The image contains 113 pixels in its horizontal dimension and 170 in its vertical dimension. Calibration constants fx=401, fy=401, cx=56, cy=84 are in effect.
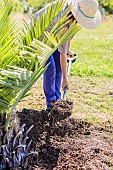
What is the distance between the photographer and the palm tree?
119 inches

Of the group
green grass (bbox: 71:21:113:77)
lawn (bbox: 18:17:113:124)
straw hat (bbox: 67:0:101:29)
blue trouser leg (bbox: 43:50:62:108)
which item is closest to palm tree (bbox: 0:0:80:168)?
straw hat (bbox: 67:0:101:29)

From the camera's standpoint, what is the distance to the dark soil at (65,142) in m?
3.88

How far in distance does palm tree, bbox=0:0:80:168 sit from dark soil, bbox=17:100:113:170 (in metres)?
0.38

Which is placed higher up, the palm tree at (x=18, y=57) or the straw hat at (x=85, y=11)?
the straw hat at (x=85, y=11)

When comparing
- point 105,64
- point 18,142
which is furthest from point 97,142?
point 105,64

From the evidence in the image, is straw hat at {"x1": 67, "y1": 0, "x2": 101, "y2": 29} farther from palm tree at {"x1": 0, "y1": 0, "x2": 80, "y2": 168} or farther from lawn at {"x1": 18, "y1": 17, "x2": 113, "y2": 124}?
lawn at {"x1": 18, "y1": 17, "x2": 113, "y2": 124}

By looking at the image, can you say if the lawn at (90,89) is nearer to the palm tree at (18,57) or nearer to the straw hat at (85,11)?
the straw hat at (85,11)

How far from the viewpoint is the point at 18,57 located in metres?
3.38

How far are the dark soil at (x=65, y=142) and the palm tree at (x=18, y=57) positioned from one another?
0.38 m

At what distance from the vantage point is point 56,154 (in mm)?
4043

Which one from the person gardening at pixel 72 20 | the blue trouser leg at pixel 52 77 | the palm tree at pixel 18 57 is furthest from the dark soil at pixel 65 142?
the blue trouser leg at pixel 52 77

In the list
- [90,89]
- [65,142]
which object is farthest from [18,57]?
[90,89]

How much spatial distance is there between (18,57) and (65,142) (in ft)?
4.28

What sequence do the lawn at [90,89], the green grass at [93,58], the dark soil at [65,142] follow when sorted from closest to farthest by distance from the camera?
the dark soil at [65,142] → the lawn at [90,89] → the green grass at [93,58]
